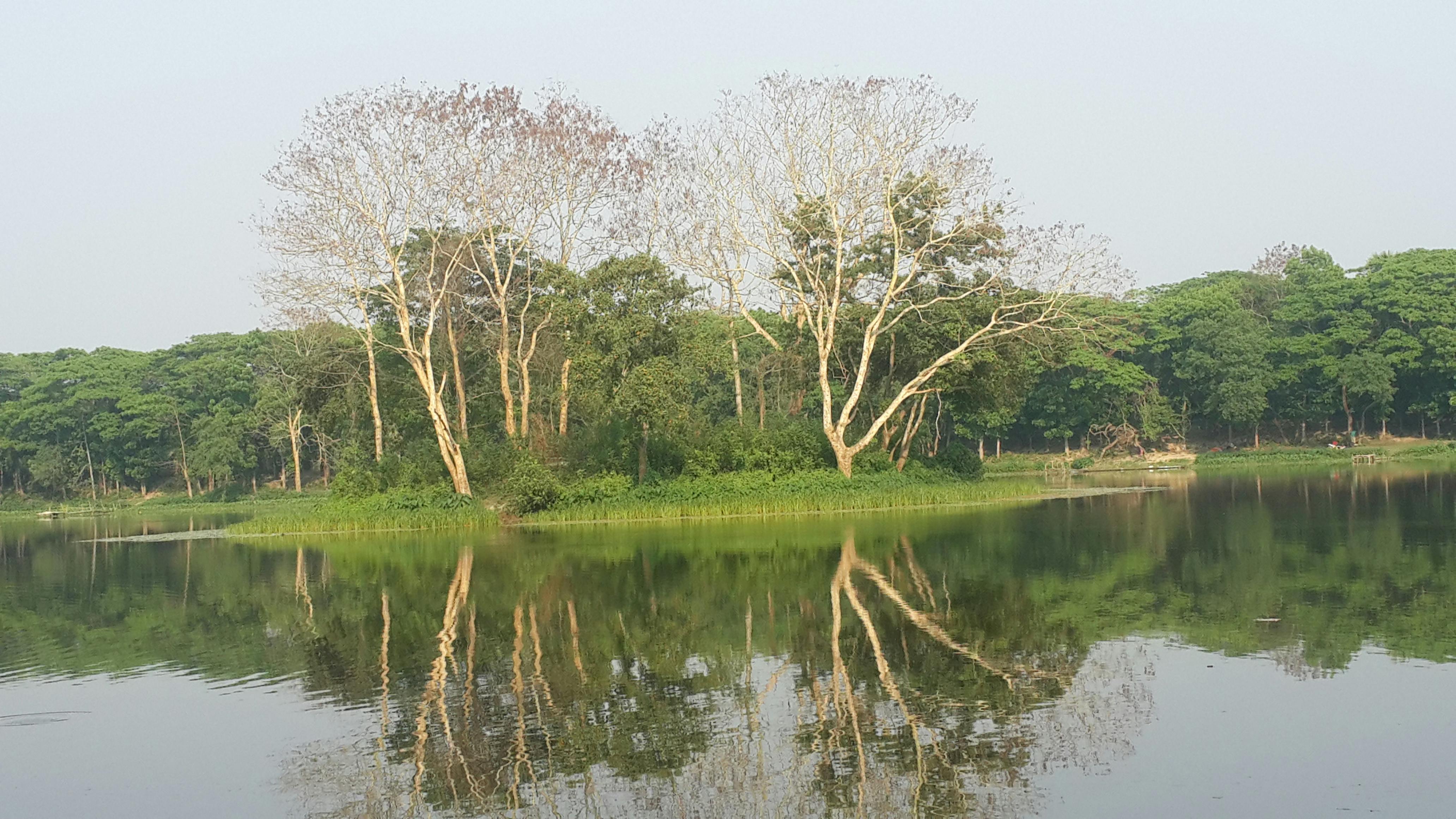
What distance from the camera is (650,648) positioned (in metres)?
13.9

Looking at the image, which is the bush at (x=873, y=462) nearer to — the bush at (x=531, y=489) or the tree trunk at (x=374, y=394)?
the bush at (x=531, y=489)

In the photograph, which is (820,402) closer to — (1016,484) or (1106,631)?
(1016,484)

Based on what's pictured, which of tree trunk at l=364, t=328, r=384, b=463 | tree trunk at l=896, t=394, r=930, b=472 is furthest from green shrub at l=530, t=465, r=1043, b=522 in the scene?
tree trunk at l=364, t=328, r=384, b=463

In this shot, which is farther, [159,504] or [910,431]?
[159,504]

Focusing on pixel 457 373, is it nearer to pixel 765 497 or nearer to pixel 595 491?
pixel 595 491

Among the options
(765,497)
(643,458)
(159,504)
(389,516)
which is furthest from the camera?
(159,504)

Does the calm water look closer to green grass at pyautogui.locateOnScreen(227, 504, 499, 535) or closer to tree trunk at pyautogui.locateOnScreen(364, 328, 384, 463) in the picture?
green grass at pyautogui.locateOnScreen(227, 504, 499, 535)

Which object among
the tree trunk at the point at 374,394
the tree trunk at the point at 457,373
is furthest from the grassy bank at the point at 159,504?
the tree trunk at the point at 457,373

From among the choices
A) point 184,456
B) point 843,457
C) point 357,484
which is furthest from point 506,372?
point 184,456

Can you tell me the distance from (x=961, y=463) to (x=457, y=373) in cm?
1788

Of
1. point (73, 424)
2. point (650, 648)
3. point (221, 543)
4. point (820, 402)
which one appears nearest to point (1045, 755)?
point (650, 648)

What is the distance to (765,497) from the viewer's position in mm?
36375

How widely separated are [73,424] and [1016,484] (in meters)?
64.1

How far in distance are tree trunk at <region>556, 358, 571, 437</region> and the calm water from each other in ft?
51.0
